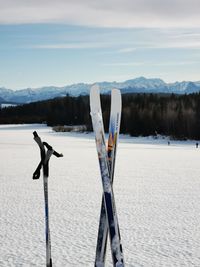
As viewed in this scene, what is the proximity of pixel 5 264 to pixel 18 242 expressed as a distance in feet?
3.94

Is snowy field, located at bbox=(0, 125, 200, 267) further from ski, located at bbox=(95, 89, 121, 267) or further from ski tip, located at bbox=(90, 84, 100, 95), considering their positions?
ski tip, located at bbox=(90, 84, 100, 95)

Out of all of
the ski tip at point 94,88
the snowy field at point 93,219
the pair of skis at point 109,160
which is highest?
the ski tip at point 94,88

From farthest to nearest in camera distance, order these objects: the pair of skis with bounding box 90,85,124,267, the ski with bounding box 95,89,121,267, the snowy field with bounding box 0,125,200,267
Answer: the snowy field with bounding box 0,125,200,267
the ski with bounding box 95,89,121,267
the pair of skis with bounding box 90,85,124,267

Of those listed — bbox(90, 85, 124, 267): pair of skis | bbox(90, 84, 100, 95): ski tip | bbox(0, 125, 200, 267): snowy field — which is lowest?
bbox(0, 125, 200, 267): snowy field

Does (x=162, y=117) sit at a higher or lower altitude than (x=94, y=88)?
lower

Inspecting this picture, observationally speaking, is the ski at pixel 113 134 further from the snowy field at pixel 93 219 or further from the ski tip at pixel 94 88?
the snowy field at pixel 93 219

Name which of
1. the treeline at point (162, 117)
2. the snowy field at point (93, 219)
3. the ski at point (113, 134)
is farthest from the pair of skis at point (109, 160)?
the treeline at point (162, 117)

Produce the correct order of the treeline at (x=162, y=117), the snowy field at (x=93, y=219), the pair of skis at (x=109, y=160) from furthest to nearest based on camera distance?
the treeline at (x=162, y=117) < the snowy field at (x=93, y=219) < the pair of skis at (x=109, y=160)

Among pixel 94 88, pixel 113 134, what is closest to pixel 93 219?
pixel 113 134

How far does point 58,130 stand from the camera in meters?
79.8

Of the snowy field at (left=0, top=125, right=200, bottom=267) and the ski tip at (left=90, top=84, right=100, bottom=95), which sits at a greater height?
the ski tip at (left=90, top=84, right=100, bottom=95)

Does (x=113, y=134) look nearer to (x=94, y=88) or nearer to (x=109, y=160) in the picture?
(x=109, y=160)

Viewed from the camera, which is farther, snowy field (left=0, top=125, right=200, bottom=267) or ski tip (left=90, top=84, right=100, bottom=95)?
snowy field (left=0, top=125, right=200, bottom=267)

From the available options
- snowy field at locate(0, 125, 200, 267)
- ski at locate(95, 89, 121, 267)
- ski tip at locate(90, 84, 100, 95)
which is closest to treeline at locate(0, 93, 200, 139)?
snowy field at locate(0, 125, 200, 267)
